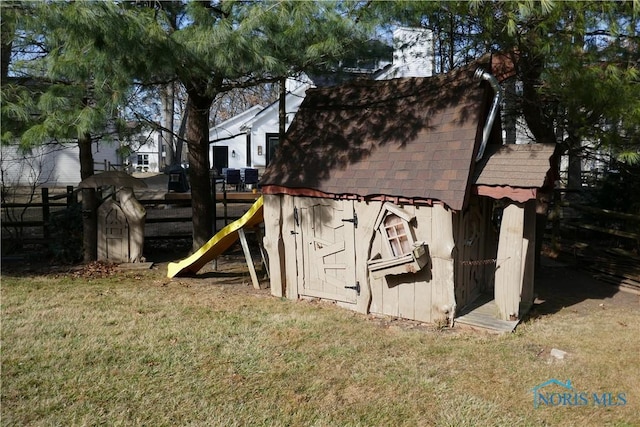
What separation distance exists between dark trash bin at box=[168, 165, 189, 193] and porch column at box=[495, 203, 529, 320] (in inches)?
563

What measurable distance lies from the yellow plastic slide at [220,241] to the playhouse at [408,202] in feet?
1.25

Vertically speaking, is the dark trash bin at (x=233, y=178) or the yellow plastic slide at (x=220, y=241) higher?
the dark trash bin at (x=233, y=178)

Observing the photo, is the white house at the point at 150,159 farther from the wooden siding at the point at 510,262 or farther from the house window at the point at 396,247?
the wooden siding at the point at 510,262

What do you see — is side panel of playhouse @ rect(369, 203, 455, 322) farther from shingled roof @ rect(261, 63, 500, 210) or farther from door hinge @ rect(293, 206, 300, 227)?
door hinge @ rect(293, 206, 300, 227)

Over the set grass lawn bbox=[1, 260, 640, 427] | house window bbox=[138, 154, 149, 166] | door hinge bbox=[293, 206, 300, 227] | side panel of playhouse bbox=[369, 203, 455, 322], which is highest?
house window bbox=[138, 154, 149, 166]

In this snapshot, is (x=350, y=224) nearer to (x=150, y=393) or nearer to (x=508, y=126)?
(x=150, y=393)

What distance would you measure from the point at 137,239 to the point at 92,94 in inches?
125

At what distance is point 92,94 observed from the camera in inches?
299

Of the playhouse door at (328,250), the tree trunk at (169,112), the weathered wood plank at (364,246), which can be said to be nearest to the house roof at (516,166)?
the weathered wood plank at (364,246)

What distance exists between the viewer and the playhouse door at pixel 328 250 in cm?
→ 701

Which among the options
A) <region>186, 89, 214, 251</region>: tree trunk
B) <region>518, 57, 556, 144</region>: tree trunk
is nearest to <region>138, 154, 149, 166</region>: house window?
<region>186, 89, 214, 251</region>: tree trunk

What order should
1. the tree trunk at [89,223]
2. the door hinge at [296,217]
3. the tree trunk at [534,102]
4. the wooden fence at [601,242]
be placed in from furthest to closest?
the tree trunk at [89,223] < the wooden fence at [601,242] < the tree trunk at [534,102] < the door hinge at [296,217]

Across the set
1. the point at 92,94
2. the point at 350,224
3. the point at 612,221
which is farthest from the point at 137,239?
the point at 612,221

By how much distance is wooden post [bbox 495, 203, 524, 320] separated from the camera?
20.2 feet
